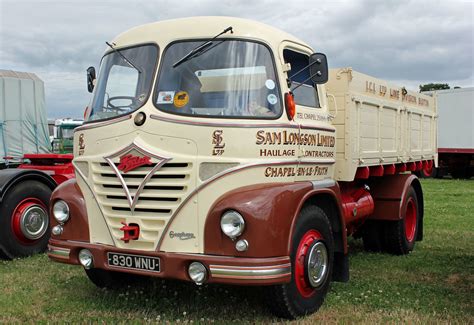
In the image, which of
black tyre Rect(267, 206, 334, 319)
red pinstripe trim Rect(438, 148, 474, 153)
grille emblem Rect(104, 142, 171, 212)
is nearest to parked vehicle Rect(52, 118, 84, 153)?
grille emblem Rect(104, 142, 171, 212)

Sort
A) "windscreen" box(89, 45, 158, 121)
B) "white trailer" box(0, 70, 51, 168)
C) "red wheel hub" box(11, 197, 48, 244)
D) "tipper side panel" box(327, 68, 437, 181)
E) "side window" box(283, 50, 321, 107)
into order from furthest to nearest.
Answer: "white trailer" box(0, 70, 51, 168), "red wheel hub" box(11, 197, 48, 244), "tipper side panel" box(327, 68, 437, 181), "side window" box(283, 50, 321, 107), "windscreen" box(89, 45, 158, 121)

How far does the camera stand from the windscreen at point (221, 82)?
4289 millimetres

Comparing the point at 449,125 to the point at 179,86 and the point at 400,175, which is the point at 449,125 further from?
the point at 179,86

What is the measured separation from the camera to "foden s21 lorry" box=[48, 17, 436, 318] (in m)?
4.08

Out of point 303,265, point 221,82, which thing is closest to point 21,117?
point 221,82

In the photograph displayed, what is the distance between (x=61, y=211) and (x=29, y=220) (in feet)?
7.66

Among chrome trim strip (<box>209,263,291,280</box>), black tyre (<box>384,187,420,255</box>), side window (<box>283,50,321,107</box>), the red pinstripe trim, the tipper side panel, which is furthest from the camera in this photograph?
the red pinstripe trim

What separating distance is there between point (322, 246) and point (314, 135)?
0.99m

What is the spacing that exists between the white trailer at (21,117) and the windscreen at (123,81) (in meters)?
4.11

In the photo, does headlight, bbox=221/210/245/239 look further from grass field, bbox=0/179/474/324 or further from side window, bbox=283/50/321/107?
side window, bbox=283/50/321/107

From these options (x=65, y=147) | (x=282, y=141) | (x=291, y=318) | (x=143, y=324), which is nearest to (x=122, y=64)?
(x=282, y=141)

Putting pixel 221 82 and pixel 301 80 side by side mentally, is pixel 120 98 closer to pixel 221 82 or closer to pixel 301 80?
pixel 221 82

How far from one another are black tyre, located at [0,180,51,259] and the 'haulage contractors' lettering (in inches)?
153

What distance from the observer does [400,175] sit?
301 inches
